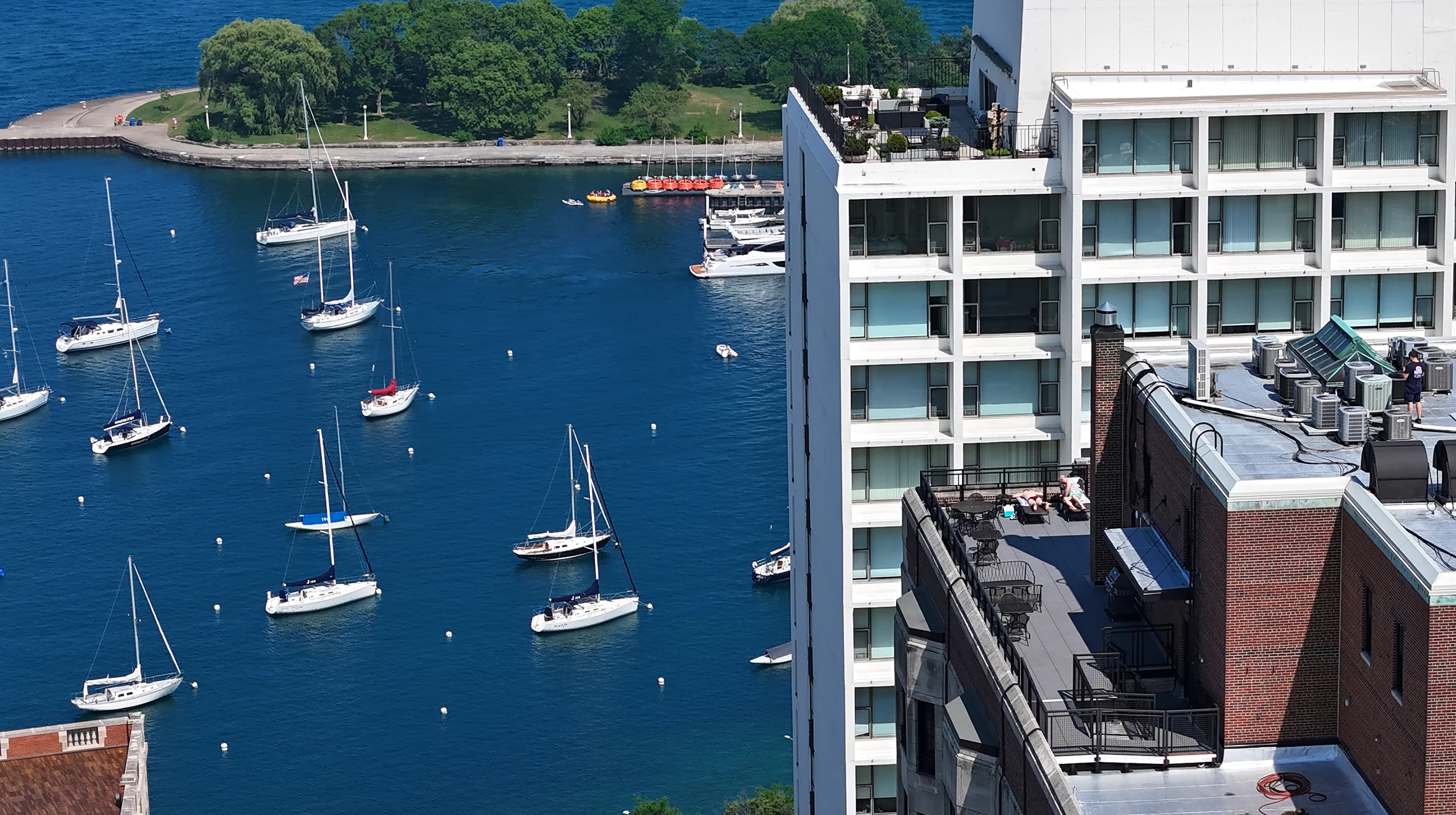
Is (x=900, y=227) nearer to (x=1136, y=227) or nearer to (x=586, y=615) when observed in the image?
(x=1136, y=227)

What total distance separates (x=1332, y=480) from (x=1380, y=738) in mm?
4775

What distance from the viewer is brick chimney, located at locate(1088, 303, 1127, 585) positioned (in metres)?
53.3

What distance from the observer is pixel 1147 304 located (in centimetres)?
8300

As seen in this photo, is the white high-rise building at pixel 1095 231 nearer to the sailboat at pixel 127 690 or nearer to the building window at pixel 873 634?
the building window at pixel 873 634

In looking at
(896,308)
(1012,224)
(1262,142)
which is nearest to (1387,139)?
(1262,142)

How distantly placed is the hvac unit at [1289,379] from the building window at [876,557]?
3328 centimetres

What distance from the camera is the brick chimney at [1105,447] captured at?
2099 inches

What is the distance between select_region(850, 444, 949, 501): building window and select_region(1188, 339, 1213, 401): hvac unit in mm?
32100

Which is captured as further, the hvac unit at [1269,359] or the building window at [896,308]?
the building window at [896,308]

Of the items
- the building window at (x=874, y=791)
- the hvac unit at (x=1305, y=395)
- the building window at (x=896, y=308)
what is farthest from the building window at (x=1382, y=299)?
the hvac unit at (x=1305, y=395)

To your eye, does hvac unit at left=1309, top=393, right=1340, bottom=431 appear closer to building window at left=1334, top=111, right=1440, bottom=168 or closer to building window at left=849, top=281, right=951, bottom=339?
building window at left=849, top=281, right=951, bottom=339

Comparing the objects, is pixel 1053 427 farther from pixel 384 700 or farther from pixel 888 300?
pixel 384 700

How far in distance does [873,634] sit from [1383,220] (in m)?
23.5

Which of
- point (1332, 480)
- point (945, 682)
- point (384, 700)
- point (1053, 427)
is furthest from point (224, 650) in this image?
point (1332, 480)
